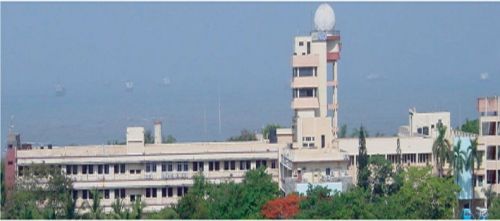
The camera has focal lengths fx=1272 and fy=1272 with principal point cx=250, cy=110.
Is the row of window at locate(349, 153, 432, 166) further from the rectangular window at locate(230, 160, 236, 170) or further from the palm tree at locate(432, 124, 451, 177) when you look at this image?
the rectangular window at locate(230, 160, 236, 170)

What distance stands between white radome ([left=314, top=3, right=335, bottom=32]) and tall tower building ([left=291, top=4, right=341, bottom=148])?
0.32 meters

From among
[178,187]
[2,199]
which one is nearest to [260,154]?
[178,187]

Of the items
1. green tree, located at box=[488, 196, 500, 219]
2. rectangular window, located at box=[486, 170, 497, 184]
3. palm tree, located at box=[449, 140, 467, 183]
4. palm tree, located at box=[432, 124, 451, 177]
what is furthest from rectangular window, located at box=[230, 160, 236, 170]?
green tree, located at box=[488, 196, 500, 219]

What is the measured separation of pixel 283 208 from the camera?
16.1 meters

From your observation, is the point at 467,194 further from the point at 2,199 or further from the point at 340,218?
the point at 2,199

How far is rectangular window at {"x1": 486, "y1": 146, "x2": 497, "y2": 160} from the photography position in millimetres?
19469

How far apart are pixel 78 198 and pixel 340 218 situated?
6.19 m

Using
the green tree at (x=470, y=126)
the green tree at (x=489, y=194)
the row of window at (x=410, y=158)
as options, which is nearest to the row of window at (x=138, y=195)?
the row of window at (x=410, y=158)

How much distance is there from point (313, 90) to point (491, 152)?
2.91m

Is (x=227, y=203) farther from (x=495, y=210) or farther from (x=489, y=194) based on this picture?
(x=489, y=194)

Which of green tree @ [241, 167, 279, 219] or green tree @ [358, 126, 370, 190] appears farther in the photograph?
green tree @ [358, 126, 370, 190]

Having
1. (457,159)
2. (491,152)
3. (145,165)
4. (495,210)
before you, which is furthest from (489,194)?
(145,165)

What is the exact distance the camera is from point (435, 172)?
19.6 m

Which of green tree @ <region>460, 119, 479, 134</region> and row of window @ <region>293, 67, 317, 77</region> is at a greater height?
row of window @ <region>293, 67, 317, 77</region>
